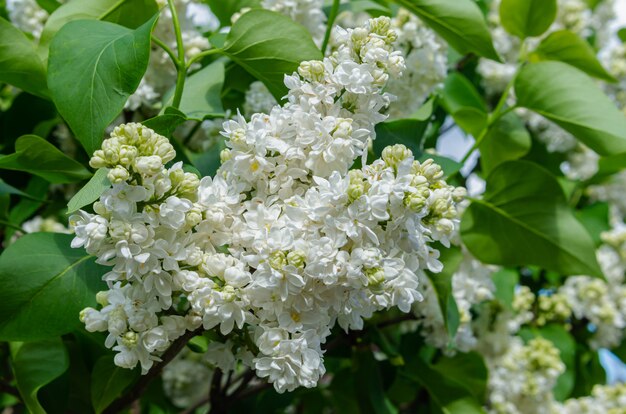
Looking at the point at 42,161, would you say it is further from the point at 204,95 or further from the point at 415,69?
the point at 415,69

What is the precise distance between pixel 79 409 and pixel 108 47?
1.85 ft

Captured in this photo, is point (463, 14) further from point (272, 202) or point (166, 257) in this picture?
point (166, 257)

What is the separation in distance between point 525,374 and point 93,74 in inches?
53.1

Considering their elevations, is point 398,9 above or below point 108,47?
below

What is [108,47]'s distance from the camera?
84cm

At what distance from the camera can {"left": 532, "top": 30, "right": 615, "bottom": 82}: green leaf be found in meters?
1.37

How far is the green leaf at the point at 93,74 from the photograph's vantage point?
0.81 m

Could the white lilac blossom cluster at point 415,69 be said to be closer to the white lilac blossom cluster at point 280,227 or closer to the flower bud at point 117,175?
the white lilac blossom cluster at point 280,227

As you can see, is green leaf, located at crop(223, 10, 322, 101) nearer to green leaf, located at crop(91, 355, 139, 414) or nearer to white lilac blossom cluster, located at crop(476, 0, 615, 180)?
green leaf, located at crop(91, 355, 139, 414)

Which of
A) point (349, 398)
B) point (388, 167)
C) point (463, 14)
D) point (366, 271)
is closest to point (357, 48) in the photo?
point (388, 167)

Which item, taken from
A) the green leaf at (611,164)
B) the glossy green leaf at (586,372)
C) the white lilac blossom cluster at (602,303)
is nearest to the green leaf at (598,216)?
the white lilac blossom cluster at (602,303)

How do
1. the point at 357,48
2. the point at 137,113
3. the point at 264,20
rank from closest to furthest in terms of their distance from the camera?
the point at 357,48 < the point at 264,20 < the point at 137,113

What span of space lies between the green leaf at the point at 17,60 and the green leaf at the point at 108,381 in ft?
1.28

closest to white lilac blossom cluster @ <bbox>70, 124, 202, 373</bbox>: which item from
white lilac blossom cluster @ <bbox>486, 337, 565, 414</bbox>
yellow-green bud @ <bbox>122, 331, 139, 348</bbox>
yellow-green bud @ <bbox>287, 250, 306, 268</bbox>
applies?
yellow-green bud @ <bbox>122, 331, 139, 348</bbox>
